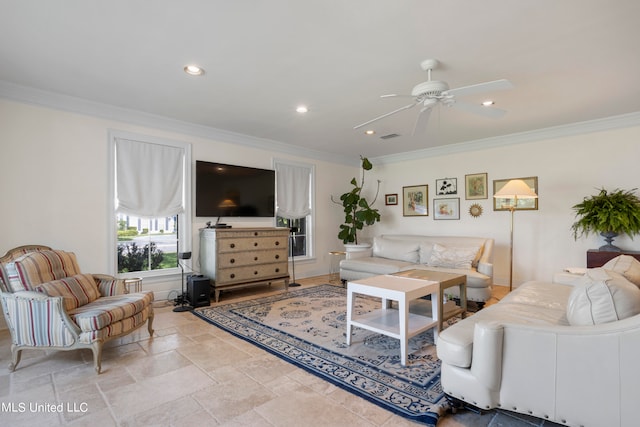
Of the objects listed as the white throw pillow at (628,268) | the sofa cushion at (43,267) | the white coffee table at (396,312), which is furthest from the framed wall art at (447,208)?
the sofa cushion at (43,267)

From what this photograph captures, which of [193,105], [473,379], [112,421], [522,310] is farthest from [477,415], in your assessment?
[193,105]

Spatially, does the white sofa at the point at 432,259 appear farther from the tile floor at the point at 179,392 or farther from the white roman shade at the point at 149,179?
the white roman shade at the point at 149,179

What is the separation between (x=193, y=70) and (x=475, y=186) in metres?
4.88

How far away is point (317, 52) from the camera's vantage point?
2.61 metres

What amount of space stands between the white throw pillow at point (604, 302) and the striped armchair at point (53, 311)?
3.16 meters

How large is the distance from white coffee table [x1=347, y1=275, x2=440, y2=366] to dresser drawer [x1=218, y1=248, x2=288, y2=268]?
2173 millimetres

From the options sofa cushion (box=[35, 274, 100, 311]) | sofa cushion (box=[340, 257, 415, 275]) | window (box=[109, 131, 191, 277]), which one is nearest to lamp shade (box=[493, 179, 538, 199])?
sofa cushion (box=[340, 257, 415, 275])

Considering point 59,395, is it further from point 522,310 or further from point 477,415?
point 522,310

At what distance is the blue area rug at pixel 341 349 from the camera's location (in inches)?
79.6

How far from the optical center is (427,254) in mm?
5016

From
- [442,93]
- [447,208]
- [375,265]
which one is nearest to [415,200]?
[447,208]

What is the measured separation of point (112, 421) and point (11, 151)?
3.16 m

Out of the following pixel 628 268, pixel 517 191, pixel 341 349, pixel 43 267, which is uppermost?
pixel 517 191

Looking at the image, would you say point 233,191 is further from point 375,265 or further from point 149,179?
point 375,265
